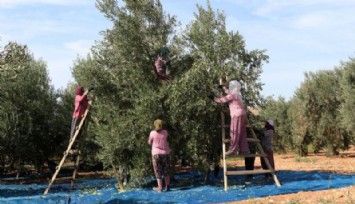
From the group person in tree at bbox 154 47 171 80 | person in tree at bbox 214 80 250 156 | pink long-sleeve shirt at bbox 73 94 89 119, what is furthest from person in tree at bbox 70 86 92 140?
person in tree at bbox 214 80 250 156

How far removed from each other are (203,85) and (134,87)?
2.15m

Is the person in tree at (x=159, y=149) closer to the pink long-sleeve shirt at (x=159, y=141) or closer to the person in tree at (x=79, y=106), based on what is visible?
the pink long-sleeve shirt at (x=159, y=141)

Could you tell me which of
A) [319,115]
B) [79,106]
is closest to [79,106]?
[79,106]

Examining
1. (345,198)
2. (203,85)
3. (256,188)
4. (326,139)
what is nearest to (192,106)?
(203,85)

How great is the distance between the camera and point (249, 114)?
13875 millimetres

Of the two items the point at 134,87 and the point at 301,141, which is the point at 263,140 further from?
the point at 301,141

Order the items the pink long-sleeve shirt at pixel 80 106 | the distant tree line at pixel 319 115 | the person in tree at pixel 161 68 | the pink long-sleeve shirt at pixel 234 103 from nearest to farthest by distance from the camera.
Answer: the pink long-sleeve shirt at pixel 234 103
the pink long-sleeve shirt at pixel 80 106
the person in tree at pixel 161 68
the distant tree line at pixel 319 115

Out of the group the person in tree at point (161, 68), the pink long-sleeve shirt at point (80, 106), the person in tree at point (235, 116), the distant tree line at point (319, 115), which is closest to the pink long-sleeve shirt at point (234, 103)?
the person in tree at point (235, 116)

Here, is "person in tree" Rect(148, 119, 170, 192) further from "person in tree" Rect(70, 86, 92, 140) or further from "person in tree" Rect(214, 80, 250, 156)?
"person in tree" Rect(70, 86, 92, 140)

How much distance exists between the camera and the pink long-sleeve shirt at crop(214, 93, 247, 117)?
1125 cm

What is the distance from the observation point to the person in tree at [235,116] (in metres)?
11.3

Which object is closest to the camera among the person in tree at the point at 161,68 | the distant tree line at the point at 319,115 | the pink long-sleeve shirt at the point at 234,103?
the pink long-sleeve shirt at the point at 234,103

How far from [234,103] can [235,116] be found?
Answer: 1.14 ft

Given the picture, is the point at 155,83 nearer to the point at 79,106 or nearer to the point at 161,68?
the point at 161,68
